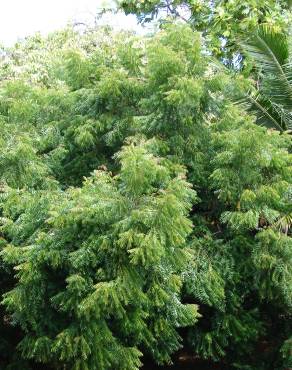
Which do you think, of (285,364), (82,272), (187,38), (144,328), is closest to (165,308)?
(144,328)

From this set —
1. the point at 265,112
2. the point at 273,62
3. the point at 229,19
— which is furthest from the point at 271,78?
the point at 229,19

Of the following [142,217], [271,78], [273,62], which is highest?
[142,217]

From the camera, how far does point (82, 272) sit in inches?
201

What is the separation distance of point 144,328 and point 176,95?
258 cm

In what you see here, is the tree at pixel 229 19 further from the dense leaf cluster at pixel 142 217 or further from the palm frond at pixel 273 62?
the dense leaf cluster at pixel 142 217

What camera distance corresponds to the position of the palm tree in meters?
8.53

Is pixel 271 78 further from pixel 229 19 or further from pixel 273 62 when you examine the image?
pixel 229 19

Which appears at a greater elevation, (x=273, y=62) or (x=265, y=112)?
(x=273, y=62)

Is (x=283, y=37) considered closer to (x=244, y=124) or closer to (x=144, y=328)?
(x=244, y=124)

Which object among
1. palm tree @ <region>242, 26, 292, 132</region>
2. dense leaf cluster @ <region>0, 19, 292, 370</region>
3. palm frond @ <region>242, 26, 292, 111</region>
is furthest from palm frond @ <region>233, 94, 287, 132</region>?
dense leaf cluster @ <region>0, 19, 292, 370</region>

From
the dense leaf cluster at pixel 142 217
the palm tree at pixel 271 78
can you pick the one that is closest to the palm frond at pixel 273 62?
the palm tree at pixel 271 78

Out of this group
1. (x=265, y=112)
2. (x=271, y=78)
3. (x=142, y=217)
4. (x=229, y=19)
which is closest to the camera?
(x=142, y=217)

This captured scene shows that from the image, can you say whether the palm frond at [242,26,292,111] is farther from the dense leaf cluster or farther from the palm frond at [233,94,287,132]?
the dense leaf cluster

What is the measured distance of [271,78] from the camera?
28.8 ft
